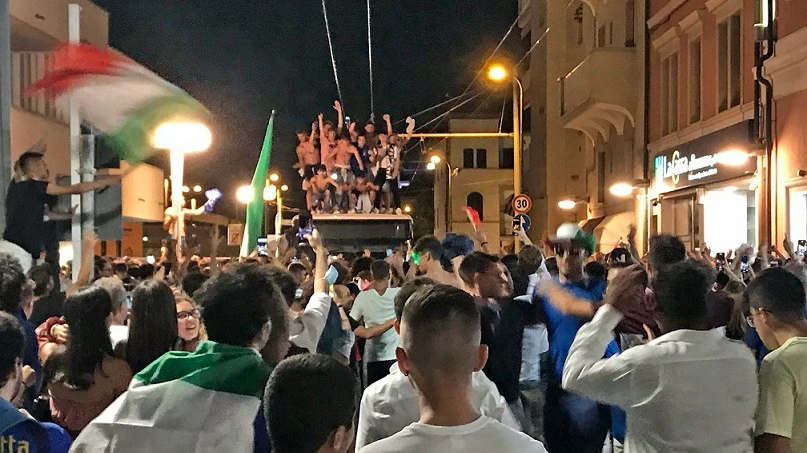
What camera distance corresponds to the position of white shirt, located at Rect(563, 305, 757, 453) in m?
3.65

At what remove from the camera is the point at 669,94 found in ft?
74.7

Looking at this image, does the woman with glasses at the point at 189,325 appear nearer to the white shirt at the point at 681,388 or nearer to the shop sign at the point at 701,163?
the white shirt at the point at 681,388

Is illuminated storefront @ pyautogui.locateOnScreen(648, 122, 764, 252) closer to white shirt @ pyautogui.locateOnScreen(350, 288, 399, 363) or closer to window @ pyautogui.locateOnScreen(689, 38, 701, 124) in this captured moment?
window @ pyautogui.locateOnScreen(689, 38, 701, 124)

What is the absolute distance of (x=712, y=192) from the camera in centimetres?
1969

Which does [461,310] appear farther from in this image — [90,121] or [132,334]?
[90,121]

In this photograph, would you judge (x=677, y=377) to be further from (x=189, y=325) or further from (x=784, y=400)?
(x=189, y=325)

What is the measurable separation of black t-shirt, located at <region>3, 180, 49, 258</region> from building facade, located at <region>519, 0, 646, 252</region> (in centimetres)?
1925

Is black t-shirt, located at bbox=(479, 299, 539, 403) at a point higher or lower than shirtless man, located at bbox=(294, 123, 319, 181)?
lower

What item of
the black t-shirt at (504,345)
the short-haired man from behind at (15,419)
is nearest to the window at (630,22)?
the black t-shirt at (504,345)

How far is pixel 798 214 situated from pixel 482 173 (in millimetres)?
45563

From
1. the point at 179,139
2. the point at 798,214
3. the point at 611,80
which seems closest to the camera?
the point at 179,139

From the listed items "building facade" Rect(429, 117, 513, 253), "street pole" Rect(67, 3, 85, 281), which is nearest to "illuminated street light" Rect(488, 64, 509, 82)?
"street pole" Rect(67, 3, 85, 281)

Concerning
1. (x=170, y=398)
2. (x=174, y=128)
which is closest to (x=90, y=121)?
(x=174, y=128)

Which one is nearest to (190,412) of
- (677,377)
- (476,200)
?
(677,377)
